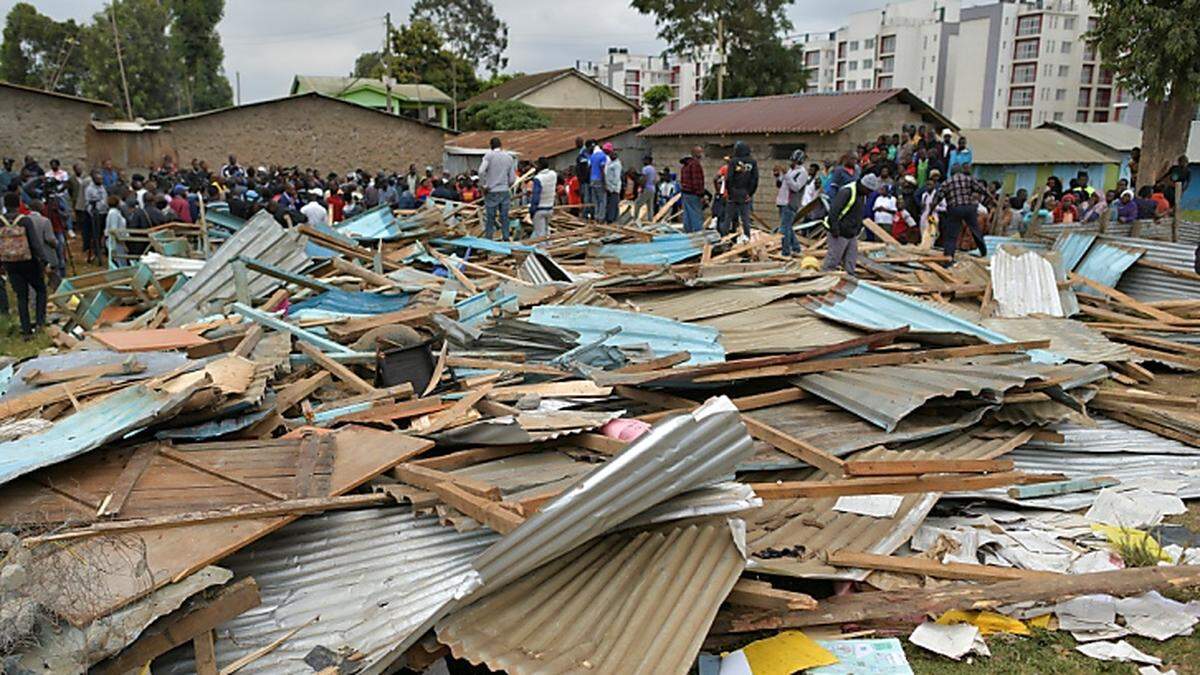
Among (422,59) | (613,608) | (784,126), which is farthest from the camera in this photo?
(422,59)

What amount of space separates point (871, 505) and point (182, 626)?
3463mm

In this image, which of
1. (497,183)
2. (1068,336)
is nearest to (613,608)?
(1068,336)

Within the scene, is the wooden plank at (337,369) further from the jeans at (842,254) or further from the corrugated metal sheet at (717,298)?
the jeans at (842,254)

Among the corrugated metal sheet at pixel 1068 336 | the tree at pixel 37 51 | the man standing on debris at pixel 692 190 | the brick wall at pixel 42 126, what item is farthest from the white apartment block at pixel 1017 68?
the corrugated metal sheet at pixel 1068 336

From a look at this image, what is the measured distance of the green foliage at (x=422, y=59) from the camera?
4900 centimetres

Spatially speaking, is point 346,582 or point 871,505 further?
point 871,505

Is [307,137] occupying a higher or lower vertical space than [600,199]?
higher

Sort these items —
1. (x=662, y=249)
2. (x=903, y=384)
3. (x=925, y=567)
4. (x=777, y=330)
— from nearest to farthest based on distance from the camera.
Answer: (x=925, y=567) → (x=903, y=384) → (x=777, y=330) → (x=662, y=249)

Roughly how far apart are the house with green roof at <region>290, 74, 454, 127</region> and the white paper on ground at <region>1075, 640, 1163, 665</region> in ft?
129

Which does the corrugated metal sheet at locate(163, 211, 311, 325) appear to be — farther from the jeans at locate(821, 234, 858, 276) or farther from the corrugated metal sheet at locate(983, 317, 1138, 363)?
the corrugated metal sheet at locate(983, 317, 1138, 363)

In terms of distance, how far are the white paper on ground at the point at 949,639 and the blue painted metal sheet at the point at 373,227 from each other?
9.52m

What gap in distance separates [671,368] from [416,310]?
2859mm

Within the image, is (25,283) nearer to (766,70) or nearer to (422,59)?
(766,70)

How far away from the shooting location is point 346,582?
3.83m
